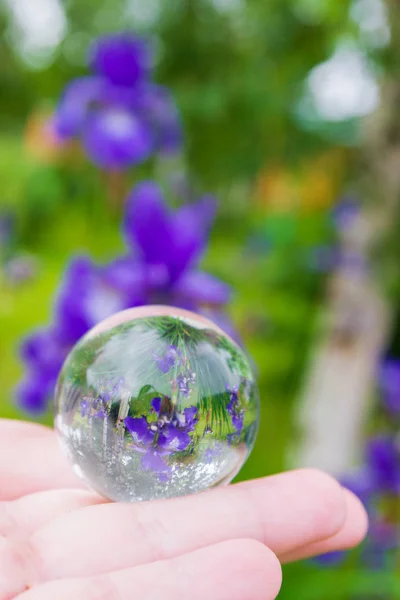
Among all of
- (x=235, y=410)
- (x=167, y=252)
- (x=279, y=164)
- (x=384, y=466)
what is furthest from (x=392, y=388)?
(x=235, y=410)

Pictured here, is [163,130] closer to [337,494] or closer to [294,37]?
[294,37]

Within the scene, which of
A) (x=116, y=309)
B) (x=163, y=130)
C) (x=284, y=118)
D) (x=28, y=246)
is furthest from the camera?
(x=28, y=246)

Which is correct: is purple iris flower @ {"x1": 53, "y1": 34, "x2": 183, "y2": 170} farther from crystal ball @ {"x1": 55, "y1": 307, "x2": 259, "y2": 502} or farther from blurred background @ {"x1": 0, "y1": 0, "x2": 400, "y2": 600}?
crystal ball @ {"x1": 55, "y1": 307, "x2": 259, "y2": 502}

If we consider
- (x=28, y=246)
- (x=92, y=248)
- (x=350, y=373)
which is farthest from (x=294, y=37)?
(x=28, y=246)

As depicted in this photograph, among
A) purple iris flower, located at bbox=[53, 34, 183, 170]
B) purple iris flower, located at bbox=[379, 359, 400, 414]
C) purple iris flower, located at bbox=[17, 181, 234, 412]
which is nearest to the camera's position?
purple iris flower, located at bbox=[17, 181, 234, 412]

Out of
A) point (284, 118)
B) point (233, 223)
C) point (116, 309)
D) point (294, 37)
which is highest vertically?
point (294, 37)

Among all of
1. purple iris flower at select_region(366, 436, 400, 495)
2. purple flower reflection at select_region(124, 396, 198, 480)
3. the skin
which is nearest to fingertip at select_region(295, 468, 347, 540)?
the skin

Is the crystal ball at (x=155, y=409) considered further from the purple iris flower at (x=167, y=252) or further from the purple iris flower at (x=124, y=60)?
the purple iris flower at (x=124, y=60)
